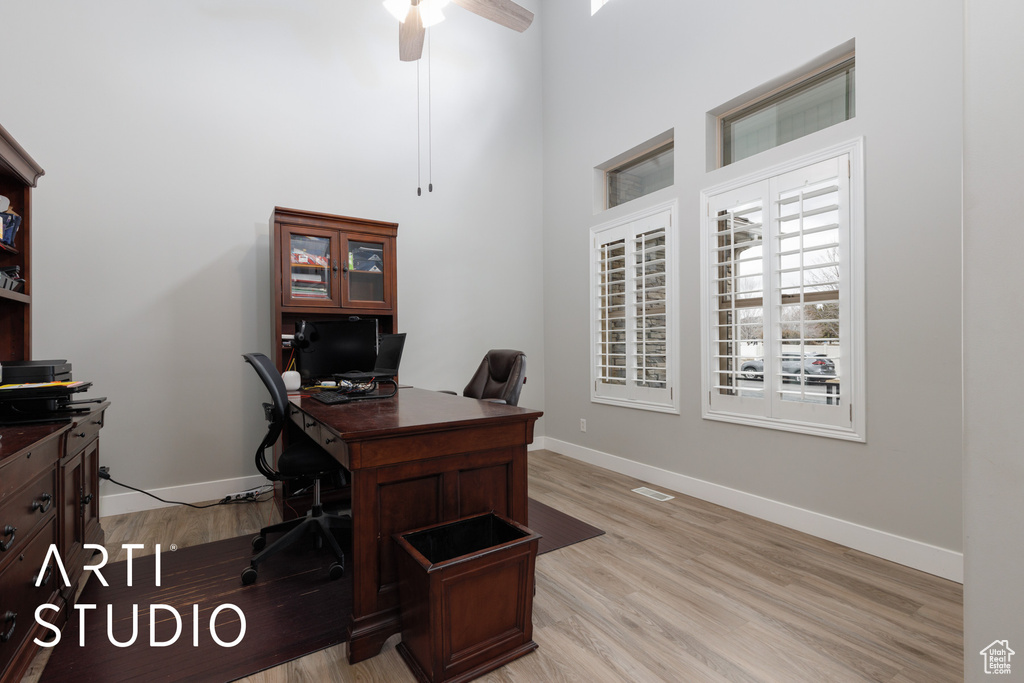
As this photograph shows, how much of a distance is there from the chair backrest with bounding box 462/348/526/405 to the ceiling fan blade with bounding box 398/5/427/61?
206 cm

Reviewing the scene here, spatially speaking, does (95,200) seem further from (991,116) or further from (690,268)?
(991,116)

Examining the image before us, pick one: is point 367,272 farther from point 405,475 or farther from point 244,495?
point 405,475

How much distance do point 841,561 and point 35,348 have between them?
4653 millimetres

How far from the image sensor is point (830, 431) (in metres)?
2.57

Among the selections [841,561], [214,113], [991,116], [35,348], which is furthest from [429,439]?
[214,113]

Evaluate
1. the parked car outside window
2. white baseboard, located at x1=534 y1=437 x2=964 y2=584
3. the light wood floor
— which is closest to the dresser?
the light wood floor

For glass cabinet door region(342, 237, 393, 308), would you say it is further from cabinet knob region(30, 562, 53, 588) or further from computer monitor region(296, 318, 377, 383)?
cabinet knob region(30, 562, 53, 588)

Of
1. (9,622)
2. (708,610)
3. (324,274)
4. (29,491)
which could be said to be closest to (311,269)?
(324,274)

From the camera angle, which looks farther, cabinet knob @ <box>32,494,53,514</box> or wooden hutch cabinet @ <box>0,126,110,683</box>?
cabinet knob @ <box>32,494,53,514</box>

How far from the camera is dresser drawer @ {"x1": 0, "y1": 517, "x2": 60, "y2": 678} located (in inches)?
51.9

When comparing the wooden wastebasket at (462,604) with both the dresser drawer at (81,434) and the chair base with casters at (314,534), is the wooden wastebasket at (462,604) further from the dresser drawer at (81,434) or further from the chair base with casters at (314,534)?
the dresser drawer at (81,434)

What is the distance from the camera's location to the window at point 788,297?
2494mm

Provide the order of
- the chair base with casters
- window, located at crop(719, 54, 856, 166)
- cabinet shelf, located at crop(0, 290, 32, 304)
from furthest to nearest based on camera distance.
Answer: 1. window, located at crop(719, 54, 856, 166)
2. the chair base with casters
3. cabinet shelf, located at crop(0, 290, 32, 304)

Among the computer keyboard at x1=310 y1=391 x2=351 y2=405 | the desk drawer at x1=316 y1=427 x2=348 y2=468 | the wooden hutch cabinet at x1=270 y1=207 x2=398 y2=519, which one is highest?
the wooden hutch cabinet at x1=270 y1=207 x2=398 y2=519
